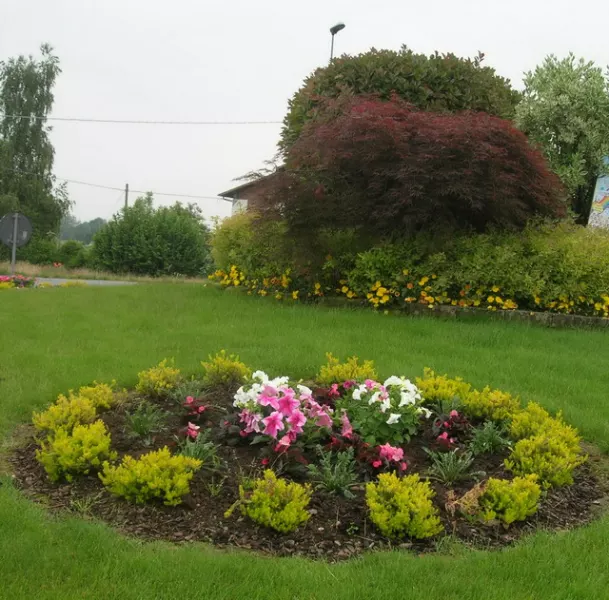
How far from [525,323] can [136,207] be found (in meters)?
27.5

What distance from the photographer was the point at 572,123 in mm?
10414

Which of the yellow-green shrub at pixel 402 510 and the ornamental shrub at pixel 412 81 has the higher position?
the ornamental shrub at pixel 412 81

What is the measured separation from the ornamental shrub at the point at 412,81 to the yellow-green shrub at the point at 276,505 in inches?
274

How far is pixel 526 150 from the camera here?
25.2 feet

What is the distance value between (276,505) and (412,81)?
763cm

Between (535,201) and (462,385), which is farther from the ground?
(535,201)

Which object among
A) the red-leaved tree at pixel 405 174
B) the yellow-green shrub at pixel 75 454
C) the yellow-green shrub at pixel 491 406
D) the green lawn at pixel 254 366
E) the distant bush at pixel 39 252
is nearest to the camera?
the green lawn at pixel 254 366

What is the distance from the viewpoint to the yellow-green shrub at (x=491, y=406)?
13.2 ft

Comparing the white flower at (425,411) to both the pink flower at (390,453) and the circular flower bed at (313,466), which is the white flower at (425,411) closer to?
the circular flower bed at (313,466)

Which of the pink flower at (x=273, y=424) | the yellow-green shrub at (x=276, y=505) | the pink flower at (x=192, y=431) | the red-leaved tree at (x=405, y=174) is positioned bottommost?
the yellow-green shrub at (x=276, y=505)

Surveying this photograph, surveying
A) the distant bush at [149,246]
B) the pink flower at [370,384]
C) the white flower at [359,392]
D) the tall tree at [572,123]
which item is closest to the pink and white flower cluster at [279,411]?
the white flower at [359,392]

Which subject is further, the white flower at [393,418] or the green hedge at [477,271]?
the green hedge at [477,271]

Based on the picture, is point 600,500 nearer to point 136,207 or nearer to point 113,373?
point 113,373

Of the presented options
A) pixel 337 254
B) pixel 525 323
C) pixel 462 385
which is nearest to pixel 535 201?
pixel 525 323
